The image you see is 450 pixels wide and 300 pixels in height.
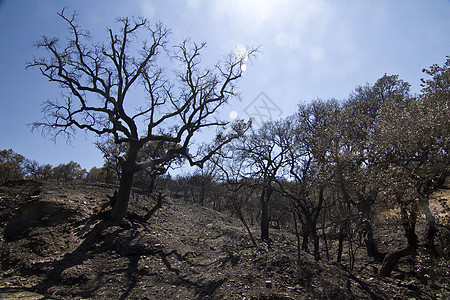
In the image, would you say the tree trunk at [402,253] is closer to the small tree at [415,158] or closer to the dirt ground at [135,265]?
the dirt ground at [135,265]

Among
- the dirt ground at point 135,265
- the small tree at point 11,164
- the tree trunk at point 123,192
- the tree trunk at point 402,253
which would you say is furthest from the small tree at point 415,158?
the small tree at point 11,164

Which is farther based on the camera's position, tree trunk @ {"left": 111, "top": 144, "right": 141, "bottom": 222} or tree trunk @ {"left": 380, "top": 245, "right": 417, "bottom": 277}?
tree trunk @ {"left": 111, "top": 144, "right": 141, "bottom": 222}

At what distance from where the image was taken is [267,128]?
14.7 m

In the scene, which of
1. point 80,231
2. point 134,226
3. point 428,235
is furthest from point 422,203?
point 80,231

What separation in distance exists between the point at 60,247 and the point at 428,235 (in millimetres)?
10096

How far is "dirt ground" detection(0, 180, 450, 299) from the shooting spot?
5398mm

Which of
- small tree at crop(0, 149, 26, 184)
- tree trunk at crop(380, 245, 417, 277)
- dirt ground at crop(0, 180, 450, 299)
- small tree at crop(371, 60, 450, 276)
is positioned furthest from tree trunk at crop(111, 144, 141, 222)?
small tree at crop(0, 149, 26, 184)

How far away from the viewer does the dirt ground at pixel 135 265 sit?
17.7 feet

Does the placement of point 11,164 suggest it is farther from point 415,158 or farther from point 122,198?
point 415,158

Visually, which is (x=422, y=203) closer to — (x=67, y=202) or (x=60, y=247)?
(x=60, y=247)

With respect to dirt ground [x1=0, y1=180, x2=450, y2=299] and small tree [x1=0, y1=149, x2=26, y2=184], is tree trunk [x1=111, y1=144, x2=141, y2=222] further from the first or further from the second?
small tree [x1=0, y1=149, x2=26, y2=184]

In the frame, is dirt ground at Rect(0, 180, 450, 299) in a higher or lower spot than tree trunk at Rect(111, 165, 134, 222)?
lower

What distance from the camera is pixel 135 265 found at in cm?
704

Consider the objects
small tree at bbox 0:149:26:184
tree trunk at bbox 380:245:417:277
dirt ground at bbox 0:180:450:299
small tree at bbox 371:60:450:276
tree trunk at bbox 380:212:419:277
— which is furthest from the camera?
small tree at bbox 0:149:26:184
